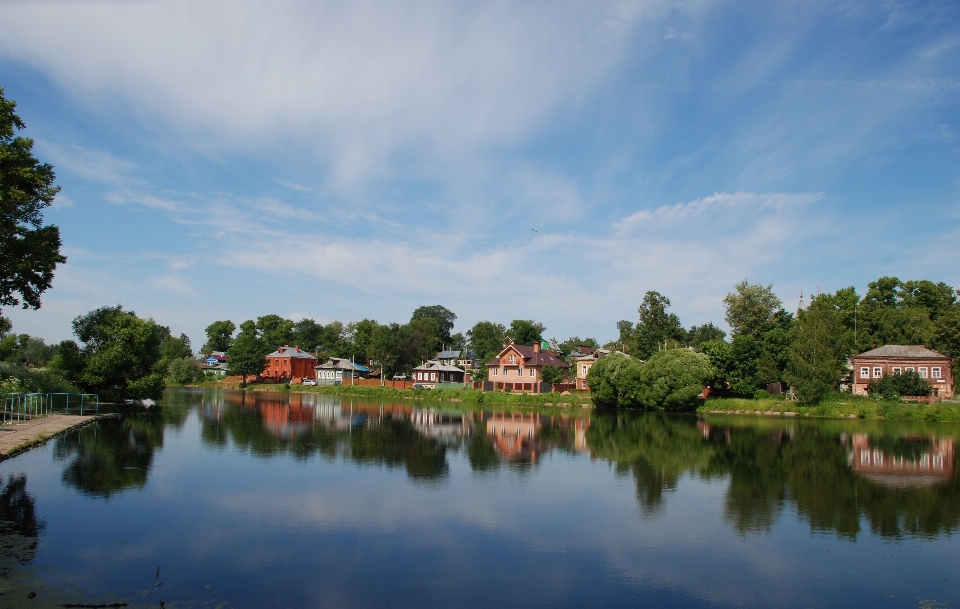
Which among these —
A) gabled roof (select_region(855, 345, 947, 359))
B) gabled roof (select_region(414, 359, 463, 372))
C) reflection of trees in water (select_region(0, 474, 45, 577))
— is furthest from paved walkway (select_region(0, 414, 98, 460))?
gabled roof (select_region(855, 345, 947, 359))

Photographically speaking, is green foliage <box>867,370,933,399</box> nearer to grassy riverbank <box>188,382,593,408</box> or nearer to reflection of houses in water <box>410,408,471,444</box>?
grassy riverbank <box>188,382,593,408</box>

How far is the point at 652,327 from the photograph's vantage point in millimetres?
72750

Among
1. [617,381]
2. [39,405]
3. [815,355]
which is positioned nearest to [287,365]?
[617,381]

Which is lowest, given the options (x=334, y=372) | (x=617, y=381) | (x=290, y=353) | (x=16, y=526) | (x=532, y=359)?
(x=16, y=526)

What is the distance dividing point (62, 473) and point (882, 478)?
2744 cm

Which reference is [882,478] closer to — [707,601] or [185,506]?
[707,601]

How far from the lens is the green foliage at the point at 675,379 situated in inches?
2040

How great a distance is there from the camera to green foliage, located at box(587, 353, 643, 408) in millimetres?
54719

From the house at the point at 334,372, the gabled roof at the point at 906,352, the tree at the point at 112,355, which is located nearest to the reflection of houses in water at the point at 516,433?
Result: the tree at the point at 112,355

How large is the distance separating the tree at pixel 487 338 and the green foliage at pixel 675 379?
1481 inches

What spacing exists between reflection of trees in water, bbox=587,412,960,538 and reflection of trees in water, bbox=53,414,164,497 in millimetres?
15438

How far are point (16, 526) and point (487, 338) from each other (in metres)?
85.4

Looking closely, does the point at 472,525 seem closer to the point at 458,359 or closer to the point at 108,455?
the point at 108,455

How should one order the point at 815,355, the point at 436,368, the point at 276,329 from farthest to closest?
the point at 276,329, the point at 436,368, the point at 815,355
